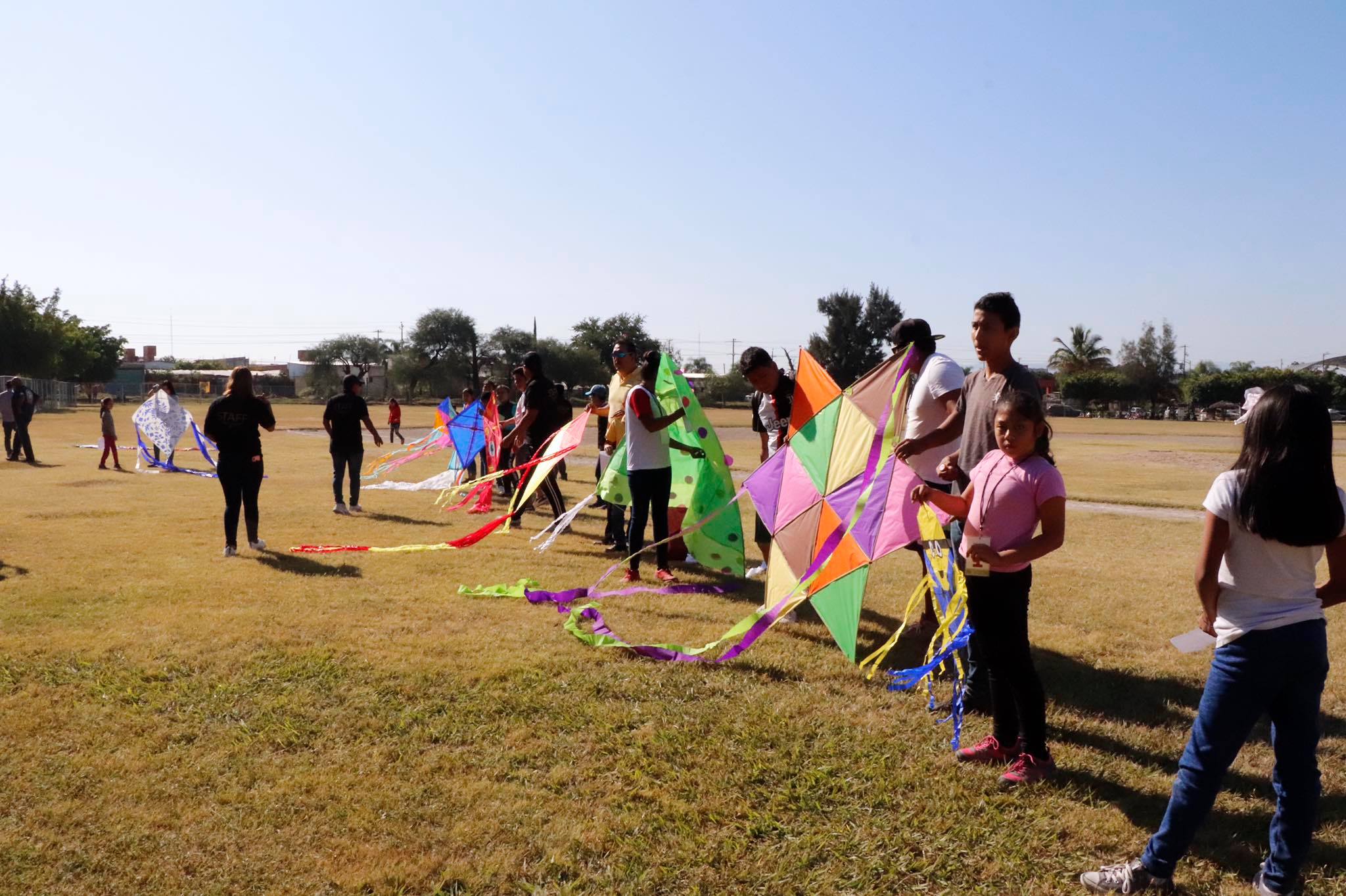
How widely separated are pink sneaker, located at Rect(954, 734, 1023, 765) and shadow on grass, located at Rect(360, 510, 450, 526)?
26.6 ft

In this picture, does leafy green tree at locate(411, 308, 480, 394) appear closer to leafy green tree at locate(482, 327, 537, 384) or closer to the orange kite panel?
leafy green tree at locate(482, 327, 537, 384)

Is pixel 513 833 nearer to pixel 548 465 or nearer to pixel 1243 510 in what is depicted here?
pixel 1243 510

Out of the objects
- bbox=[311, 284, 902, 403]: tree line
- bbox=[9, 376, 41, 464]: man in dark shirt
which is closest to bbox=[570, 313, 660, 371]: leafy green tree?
bbox=[311, 284, 902, 403]: tree line

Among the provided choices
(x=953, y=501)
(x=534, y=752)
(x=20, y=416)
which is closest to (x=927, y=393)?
(x=953, y=501)

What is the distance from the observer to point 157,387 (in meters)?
17.8

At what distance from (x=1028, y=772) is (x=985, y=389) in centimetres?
175

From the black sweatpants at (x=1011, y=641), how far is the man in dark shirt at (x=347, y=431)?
30.0 feet

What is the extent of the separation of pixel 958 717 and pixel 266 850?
2.94m

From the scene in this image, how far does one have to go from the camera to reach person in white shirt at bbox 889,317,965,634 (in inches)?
201

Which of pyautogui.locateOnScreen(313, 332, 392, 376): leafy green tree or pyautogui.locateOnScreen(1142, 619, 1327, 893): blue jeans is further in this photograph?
pyautogui.locateOnScreen(313, 332, 392, 376): leafy green tree

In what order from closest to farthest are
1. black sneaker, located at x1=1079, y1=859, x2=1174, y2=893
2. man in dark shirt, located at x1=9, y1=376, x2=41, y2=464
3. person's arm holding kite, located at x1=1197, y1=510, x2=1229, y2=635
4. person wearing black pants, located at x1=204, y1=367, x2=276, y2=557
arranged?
person's arm holding kite, located at x1=1197, y1=510, x2=1229, y2=635 → black sneaker, located at x1=1079, y1=859, x2=1174, y2=893 → person wearing black pants, located at x1=204, y1=367, x2=276, y2=557 → man in dark shirt, located at x1=9, y1=376, x2=41, y2=464

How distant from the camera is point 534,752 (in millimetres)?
4148

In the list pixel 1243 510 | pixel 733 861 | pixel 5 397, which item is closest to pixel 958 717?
pixel 733 861

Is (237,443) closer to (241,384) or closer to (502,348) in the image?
(241,384)
